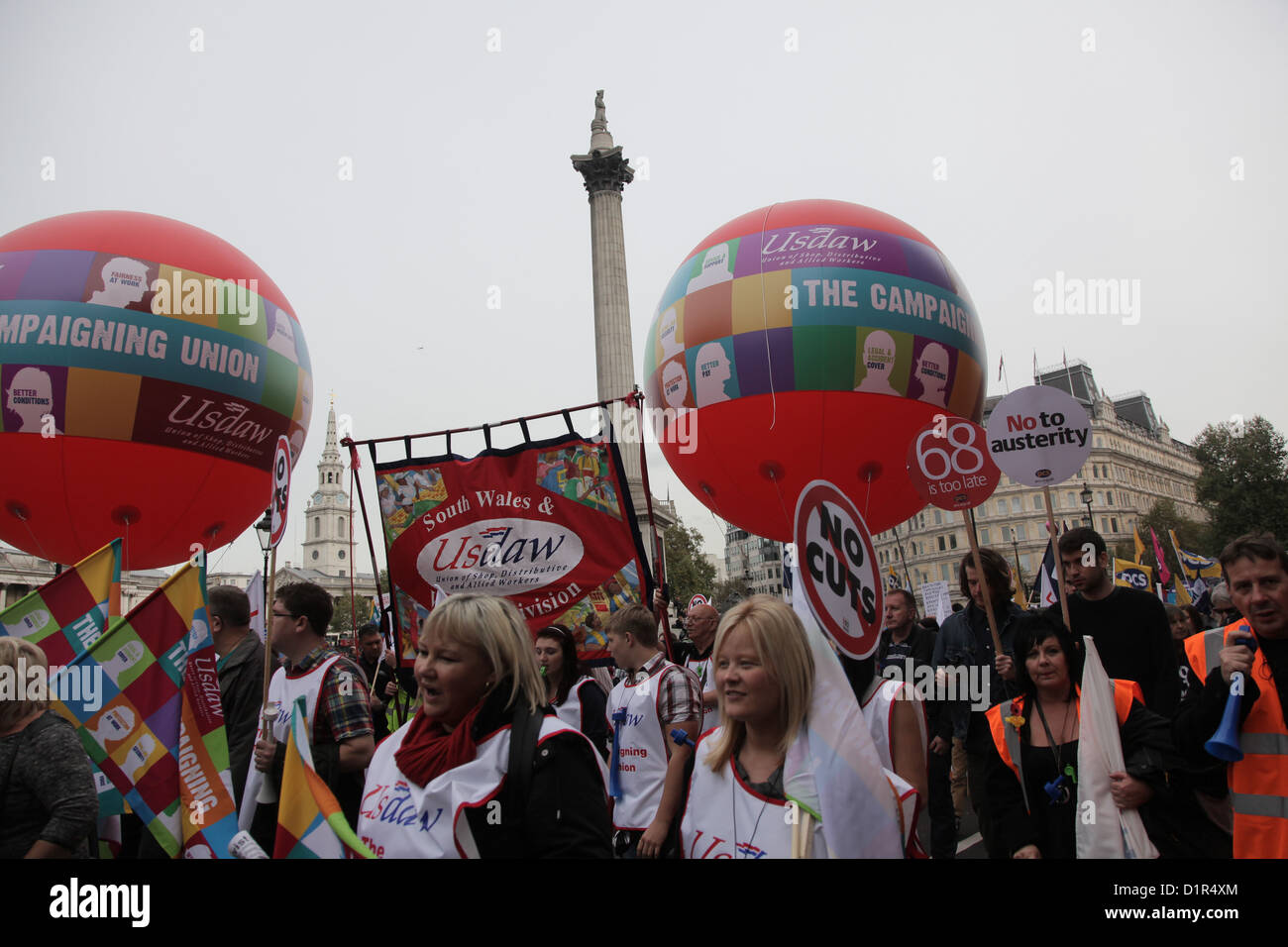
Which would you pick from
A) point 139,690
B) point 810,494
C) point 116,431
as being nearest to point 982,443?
point 810,494

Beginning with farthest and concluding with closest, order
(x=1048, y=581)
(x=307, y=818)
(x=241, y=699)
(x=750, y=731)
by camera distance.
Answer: (x=1048, y=581)
(x=241, y=699)
(x=307, y=818)
(x=750, y=731)

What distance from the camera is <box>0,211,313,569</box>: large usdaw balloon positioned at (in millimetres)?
7297

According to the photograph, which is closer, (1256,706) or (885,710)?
(1256,706)

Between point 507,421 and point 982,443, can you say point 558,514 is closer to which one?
point 507,421

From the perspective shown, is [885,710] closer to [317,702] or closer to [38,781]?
[317,702]

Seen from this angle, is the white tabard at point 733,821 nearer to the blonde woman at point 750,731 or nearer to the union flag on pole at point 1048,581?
the blonde woman at point 750,731

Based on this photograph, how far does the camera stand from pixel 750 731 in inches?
115

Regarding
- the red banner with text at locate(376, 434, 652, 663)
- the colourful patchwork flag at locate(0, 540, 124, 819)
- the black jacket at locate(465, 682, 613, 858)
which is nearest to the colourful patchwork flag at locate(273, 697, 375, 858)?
the black jacket at locate(465, 682, 613, 858)

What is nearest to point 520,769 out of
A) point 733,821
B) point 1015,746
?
point 733,821

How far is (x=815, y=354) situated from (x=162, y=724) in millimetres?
6204

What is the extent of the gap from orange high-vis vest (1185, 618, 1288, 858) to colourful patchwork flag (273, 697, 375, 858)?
313 cm

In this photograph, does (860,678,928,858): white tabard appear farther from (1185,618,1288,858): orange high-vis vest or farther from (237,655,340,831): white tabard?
(237,655,340,831): white tabard

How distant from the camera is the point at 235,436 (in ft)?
26.8
